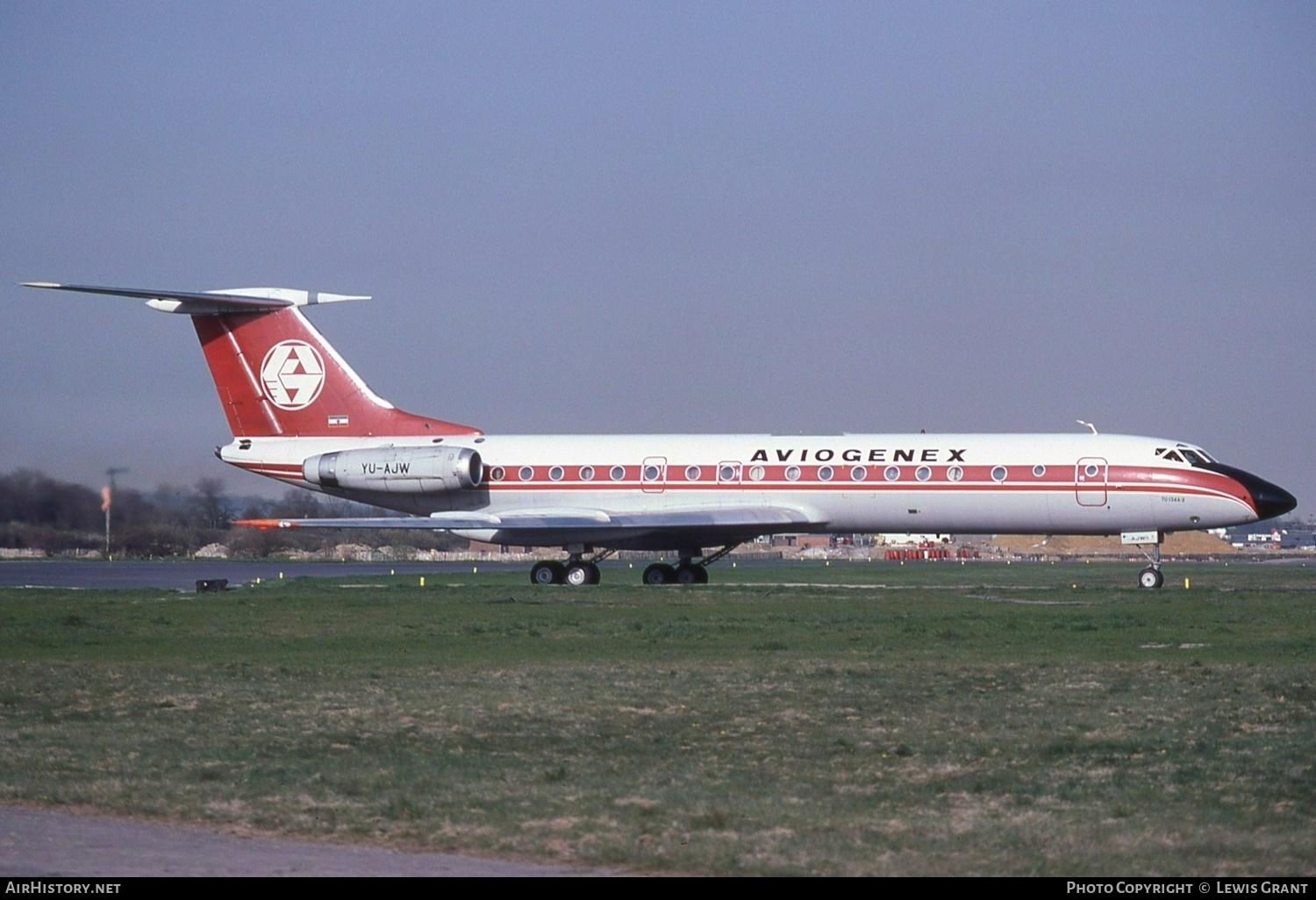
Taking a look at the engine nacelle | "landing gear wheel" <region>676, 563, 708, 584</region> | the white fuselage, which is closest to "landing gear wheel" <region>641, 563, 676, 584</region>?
"landing gear wheel" <region>676, 563, 708, 584</region>

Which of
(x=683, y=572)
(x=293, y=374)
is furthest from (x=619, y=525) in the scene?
(x=293, y=374)

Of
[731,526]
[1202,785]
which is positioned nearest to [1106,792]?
[1202,785]

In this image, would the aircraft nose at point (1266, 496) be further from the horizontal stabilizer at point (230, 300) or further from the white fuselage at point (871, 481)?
the horizontal stabilizer at point (230, 300)

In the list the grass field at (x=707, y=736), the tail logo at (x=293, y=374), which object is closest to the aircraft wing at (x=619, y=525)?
the tail logo at (x=293, y=374)

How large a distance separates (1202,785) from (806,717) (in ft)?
12.6

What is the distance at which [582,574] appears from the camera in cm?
3638

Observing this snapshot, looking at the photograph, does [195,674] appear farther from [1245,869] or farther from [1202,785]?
[1245,869]

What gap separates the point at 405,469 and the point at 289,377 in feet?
14.1

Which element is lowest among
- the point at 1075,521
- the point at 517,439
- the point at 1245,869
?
the point at 1245,869

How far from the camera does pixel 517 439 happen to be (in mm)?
38250

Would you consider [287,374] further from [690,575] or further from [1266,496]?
[1266,496]

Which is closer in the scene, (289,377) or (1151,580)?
(1151,580)

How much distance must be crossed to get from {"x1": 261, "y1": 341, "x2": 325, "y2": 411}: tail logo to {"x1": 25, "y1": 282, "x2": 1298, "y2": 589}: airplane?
40 millimetres

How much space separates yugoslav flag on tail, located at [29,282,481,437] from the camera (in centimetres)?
3872
